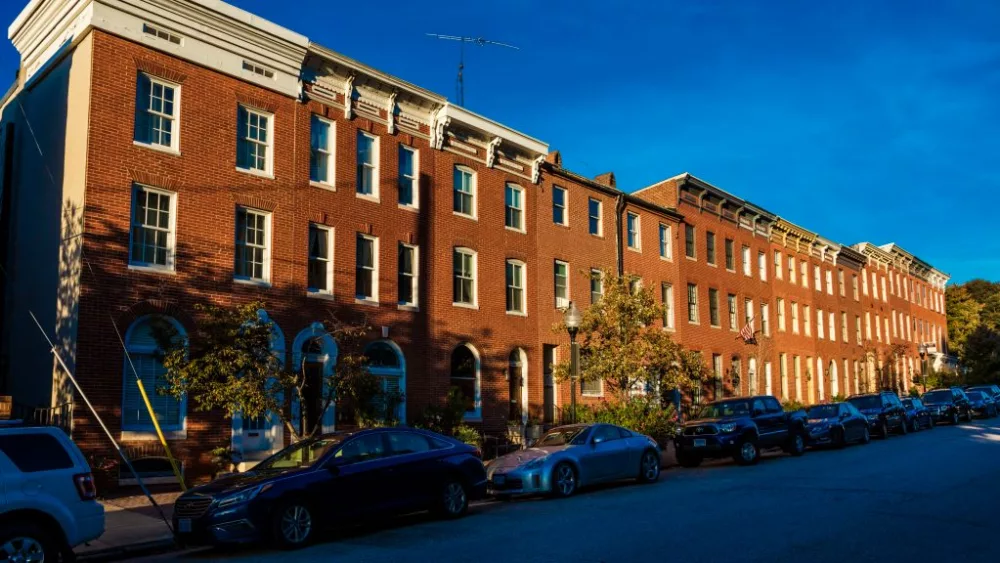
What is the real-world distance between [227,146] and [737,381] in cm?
2692

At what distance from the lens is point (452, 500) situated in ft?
44.3

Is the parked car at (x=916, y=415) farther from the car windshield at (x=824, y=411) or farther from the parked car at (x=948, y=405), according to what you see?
the car windshield at (x=824, y=411)

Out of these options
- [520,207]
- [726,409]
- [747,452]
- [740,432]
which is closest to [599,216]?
[520,207]

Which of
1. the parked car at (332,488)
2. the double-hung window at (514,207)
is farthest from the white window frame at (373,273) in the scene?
the parked car at (332,488)

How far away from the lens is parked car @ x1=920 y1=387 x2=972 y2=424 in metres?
37.0

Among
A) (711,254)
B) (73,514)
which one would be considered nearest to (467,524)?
(73,514)

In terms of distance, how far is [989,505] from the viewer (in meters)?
12.7

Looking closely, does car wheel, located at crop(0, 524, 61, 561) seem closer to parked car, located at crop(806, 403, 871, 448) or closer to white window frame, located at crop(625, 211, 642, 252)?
parked car, located at crop(806, 403, 871, 448)

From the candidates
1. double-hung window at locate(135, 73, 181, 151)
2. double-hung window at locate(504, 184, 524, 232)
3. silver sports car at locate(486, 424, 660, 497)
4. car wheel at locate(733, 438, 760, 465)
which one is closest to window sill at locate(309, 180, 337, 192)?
double-hung window at locate(135, 73, 181, 151)

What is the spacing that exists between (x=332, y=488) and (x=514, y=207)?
17724 millimetres

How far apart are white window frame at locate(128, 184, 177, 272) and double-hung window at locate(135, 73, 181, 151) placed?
40.9 inches

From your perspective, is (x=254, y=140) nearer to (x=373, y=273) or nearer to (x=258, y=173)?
(x=258, y=173)

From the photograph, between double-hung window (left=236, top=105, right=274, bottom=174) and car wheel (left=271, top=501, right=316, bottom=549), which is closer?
car wheel (left=271, top=501, right=316, bottom=549)

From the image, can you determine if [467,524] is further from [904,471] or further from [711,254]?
[711,254]
